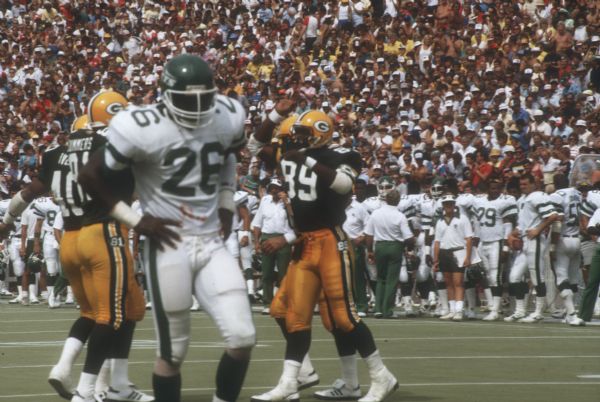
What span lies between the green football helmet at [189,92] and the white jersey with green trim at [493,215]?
38.1 ft

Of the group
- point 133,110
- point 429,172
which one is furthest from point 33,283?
point 133,110

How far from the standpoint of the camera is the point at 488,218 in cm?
1858

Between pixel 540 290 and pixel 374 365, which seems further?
pixel 540 290

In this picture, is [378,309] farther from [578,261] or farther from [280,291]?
[280,291]

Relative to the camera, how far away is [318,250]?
9.72 meters

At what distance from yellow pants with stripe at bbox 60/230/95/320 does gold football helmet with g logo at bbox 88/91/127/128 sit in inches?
30.2

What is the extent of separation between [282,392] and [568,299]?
8.56 m

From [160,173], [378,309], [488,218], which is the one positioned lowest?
[378,309]

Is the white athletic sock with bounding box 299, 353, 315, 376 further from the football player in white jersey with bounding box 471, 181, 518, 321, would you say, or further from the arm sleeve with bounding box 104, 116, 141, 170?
the football player in white jersey with bounding box 471, 181, 518, 321

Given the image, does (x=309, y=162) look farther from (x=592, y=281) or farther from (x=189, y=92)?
(x=592, y=281)

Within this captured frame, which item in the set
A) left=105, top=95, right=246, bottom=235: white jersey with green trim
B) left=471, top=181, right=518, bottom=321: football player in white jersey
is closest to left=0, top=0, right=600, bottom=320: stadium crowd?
left=471, top=181, right=518, bottom=321: football player in white jersey

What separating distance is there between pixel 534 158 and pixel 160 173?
14.4 metres

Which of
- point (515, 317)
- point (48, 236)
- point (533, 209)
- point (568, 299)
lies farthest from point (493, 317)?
point (48, 236)

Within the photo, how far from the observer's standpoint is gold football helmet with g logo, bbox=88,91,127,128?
31.2ft
